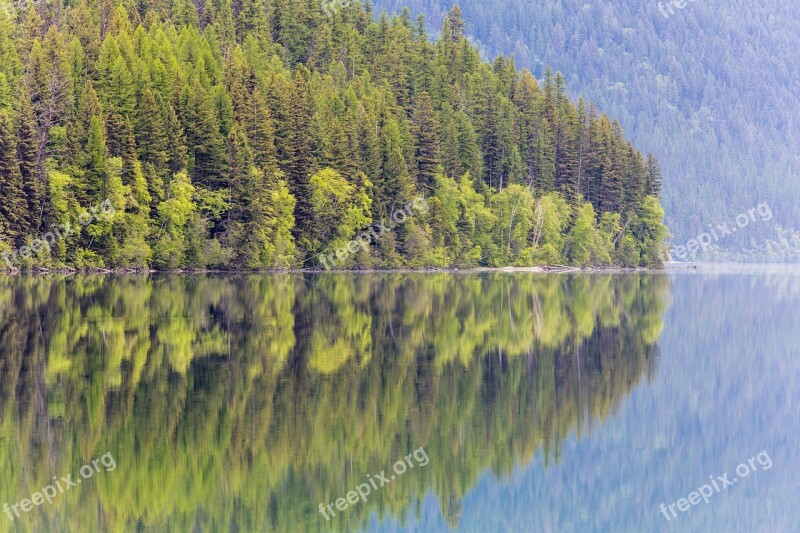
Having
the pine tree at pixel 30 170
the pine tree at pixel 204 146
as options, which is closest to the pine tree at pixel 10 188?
the pine tree at pixel 30 170

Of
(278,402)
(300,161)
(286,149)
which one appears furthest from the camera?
(300,161)

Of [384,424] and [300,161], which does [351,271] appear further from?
[384,424]

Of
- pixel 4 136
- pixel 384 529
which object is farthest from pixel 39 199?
pixel 384 529

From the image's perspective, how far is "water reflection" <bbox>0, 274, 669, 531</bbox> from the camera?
20.0 metres

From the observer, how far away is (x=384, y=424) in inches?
1003

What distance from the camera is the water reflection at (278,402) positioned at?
20.0m

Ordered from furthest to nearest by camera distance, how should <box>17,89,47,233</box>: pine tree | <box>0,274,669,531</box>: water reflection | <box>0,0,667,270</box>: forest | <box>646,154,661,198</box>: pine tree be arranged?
<box>646,154,661,198</box>: pine tree, <box>0,0,667,270</box>: forest, <box>17,89,47,233</box>: pine tree, <box>0,274,669,531</box>: water reflection

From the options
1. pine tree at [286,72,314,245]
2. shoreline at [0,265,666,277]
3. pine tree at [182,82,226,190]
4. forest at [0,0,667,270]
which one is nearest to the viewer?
shoreline at [0,265,666,277]

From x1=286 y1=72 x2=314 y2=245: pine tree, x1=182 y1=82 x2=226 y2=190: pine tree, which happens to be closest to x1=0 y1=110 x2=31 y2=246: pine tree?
x1=182 y1=82 x2=226 y2=190: pine tree

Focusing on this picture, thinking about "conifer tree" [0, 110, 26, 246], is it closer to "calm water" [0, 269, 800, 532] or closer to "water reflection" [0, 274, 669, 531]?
"water reflection" [0, 274, 669, 531]

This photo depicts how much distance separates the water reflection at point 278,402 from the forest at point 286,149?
3898 centimetres

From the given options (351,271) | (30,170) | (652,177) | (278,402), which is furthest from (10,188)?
(652,177)

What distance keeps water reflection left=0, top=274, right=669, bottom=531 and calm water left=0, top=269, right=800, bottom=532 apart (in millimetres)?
74

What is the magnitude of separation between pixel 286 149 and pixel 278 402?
8624cm
